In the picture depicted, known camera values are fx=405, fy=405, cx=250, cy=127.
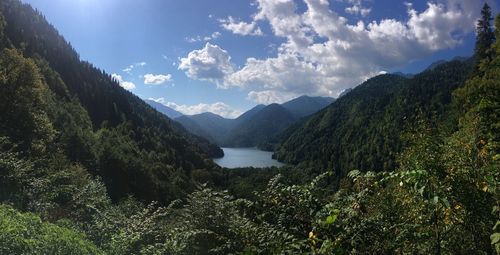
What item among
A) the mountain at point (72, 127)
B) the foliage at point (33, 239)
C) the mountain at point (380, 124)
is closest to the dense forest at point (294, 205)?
the foliage at point (33, 239)

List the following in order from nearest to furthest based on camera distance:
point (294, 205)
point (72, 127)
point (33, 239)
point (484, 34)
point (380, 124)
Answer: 1. point (294, 205)
2. point (33, 239)
3. point (484, 34)
4. point (72, 127)
5. point (380, 124)

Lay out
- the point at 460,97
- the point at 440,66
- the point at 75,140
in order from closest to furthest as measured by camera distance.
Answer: the point at 460,97, the point at 75,140, the point at 440,66

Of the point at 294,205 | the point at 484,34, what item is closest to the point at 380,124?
the point at 484,34

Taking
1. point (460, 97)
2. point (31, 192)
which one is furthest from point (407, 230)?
point (460, 97)

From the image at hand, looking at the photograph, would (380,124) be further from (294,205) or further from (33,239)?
(33,239)

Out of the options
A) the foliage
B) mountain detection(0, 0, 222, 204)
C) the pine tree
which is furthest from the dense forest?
the pine tree

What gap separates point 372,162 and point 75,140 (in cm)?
9218

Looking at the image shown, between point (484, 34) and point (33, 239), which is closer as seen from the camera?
point (33, 239)

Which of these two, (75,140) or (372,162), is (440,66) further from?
(75,140)

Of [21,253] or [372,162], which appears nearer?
[21,253]

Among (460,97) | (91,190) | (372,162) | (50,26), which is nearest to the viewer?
(91,190)

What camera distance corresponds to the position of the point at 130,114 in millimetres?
138500

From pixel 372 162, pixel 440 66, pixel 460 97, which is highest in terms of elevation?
pixel 440 66

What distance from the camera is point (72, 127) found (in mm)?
59125
